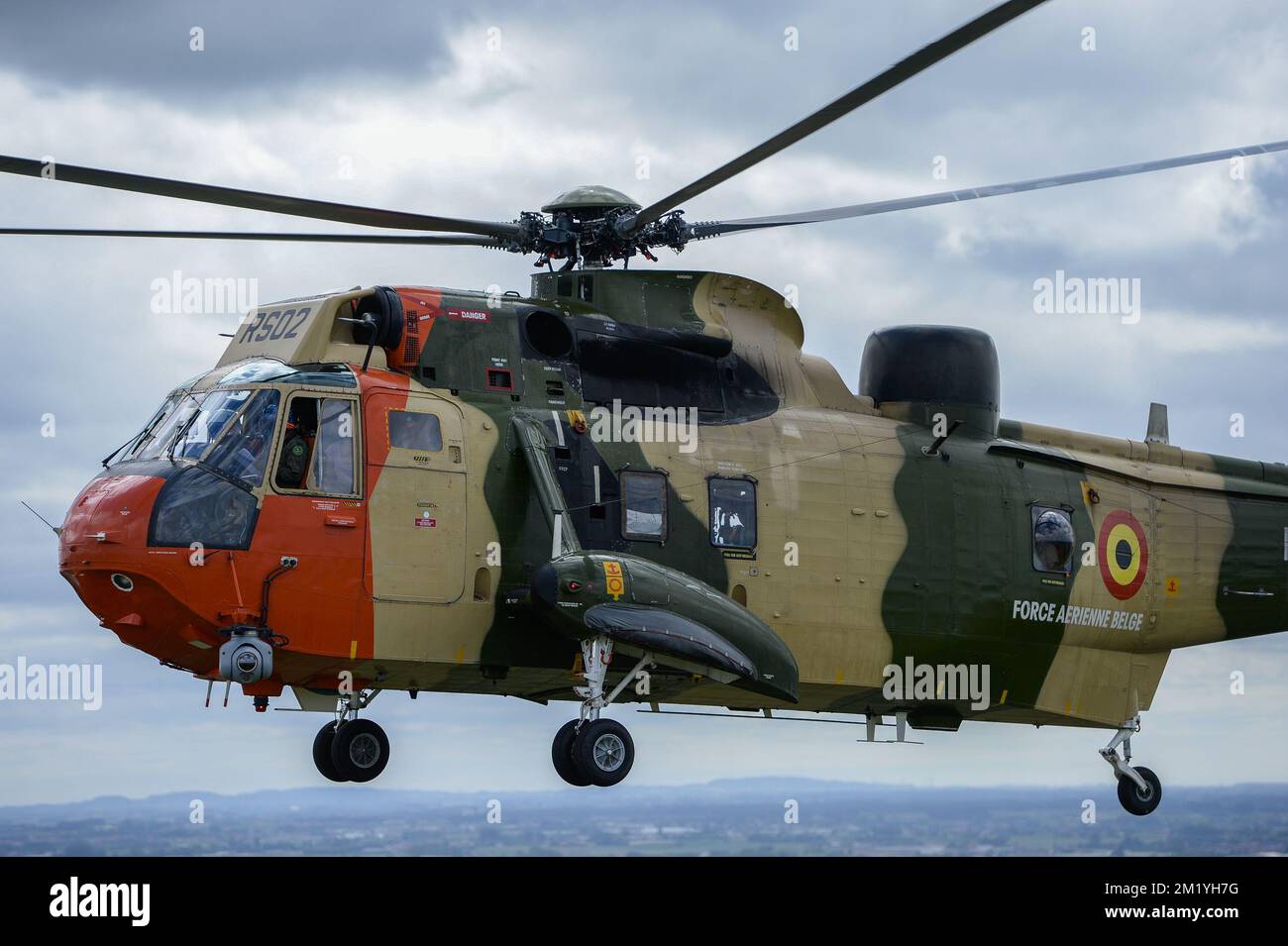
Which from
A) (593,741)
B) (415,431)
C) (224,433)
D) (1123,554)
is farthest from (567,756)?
(1123,554)

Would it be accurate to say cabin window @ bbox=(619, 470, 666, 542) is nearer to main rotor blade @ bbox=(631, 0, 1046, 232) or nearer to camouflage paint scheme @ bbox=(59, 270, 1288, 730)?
camouflage paint scheme @ bbox=(59, 270, 1288, 730)

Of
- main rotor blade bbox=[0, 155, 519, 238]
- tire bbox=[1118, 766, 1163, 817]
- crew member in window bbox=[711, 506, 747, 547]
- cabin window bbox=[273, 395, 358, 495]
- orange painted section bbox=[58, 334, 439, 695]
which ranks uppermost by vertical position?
main rotor blade bbox=[0, 155, 519, 238]

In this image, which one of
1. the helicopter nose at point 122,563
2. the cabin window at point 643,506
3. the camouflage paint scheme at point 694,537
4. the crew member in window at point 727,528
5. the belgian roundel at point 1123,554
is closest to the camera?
the helicopter nose at point 122,563

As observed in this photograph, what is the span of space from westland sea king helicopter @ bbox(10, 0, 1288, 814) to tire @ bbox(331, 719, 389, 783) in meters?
0.03

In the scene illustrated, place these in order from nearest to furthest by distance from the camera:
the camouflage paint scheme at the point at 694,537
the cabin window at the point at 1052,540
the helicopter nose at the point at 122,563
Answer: the helicopter nose at the point at 122,563, the camouflage paint scheme at the point at 694,537, the cabin window at the point at 1052,540

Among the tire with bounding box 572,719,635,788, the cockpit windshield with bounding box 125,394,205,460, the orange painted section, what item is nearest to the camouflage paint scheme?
the orange painted section

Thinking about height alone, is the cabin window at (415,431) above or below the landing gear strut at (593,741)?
above

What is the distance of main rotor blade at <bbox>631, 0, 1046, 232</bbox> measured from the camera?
1308 cm

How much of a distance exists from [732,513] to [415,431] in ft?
10.9

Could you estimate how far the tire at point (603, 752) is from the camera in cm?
1565

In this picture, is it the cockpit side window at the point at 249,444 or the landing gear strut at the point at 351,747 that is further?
the landing gear strut at the point at 351,747

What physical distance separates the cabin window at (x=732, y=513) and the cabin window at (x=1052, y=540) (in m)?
3.71

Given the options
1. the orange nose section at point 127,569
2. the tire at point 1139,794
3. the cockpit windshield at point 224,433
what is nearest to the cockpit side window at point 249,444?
the cockpit windshield at point 224,433

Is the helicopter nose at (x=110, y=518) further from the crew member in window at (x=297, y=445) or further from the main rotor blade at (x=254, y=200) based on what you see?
the main rotor blade at (x=254, y=200)
